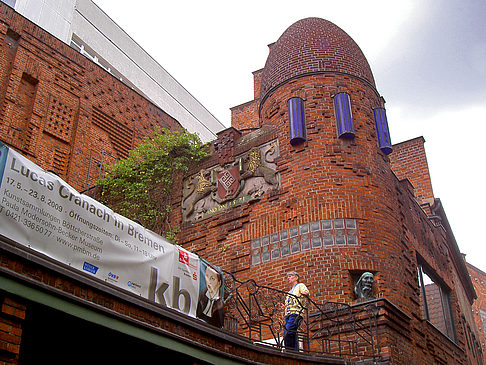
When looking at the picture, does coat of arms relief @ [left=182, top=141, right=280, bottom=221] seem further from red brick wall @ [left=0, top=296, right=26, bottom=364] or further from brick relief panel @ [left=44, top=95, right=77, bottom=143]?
red brick wall @ [left=0, top=296, right=26, bottom=364]

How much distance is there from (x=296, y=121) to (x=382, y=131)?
89.8 inches

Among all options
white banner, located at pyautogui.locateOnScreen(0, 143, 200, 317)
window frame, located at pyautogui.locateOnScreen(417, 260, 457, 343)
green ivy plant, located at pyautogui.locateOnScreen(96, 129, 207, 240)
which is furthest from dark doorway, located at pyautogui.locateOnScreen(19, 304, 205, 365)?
window frame, located at pyautogui.locateOnScreen(417, 260, 457, 343)

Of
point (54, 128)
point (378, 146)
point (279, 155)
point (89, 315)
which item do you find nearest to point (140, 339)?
point (89, 315)

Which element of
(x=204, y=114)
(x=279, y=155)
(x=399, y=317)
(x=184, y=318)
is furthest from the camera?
(x=204, y=114)

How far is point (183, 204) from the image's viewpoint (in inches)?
590

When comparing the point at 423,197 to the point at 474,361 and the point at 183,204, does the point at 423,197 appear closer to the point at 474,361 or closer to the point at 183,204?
the point at 474,361

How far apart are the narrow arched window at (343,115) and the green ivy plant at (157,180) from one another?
153 inches

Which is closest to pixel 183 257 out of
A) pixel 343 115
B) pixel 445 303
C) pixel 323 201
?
pixel 323 201

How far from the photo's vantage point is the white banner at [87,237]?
6.47 metres

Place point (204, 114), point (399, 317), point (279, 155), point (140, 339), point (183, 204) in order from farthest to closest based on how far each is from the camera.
Result: point (204, 114) < point (183, 204) < point (279, 155) < point (399, 317) < point (140, 339)

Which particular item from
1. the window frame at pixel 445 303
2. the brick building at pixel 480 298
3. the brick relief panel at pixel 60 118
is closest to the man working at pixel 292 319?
the window frame at pixel 445 303

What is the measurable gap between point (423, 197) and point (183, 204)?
9129 millimetres

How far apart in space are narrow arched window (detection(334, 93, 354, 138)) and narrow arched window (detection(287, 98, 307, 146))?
2.73 feet

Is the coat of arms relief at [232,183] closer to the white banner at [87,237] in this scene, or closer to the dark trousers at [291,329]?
the dark trousers at [291,329]
